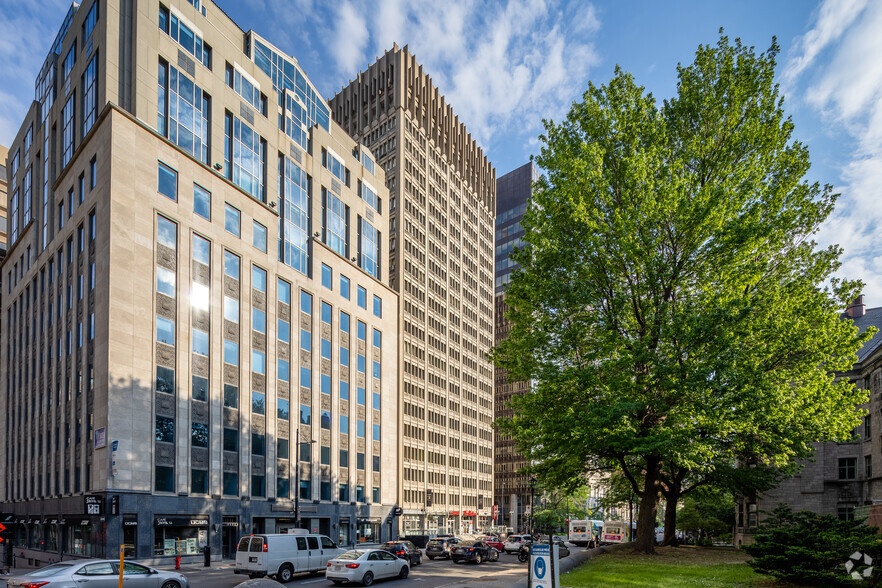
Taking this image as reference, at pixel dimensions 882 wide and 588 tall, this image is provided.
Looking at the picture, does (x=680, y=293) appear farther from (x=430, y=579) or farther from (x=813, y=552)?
(x=430, y=579)

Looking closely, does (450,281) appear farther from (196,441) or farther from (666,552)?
(666,552)

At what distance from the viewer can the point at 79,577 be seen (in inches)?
723

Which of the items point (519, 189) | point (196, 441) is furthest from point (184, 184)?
point (519, 189)

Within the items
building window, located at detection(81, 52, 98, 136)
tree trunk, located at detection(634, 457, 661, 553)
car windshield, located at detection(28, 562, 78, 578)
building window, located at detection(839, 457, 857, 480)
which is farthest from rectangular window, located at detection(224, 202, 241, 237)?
building window, located at detection(839, 457, 857, 480)

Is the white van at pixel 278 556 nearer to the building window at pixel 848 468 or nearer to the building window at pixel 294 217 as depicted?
the building window at pixel 294 217

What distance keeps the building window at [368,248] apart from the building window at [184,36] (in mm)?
24406

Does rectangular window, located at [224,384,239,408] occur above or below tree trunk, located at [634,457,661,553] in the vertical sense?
above

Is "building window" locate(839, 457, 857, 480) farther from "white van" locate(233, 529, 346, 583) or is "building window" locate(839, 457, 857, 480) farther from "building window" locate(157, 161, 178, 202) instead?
"building window" locate(157, 161, 178, 202)

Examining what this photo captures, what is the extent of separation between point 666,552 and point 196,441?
99.5 feet

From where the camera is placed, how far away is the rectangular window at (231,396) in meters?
46.1

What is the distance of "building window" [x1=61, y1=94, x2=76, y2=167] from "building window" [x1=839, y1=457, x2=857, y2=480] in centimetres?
6293

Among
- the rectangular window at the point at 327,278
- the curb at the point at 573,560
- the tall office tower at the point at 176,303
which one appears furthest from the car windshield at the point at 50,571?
the rectangular window at the point at 327,278

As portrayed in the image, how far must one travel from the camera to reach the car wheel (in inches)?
1011

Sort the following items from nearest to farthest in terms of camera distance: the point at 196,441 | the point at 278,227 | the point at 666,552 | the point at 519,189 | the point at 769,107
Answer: the point at 769,107, the point at 666,552, the point at 196,441, the point at 278,227, the point at 519,189
